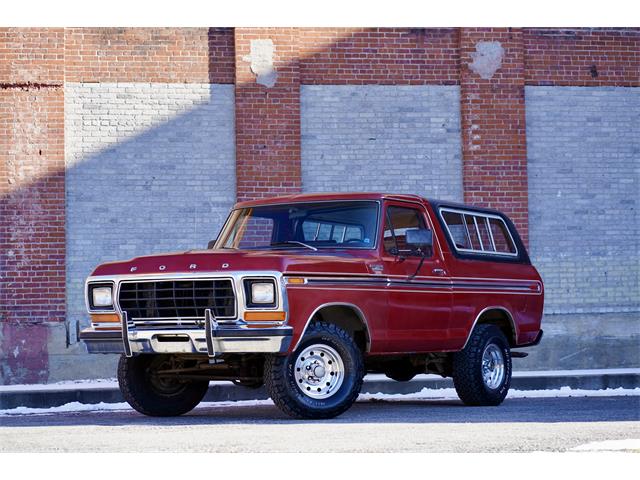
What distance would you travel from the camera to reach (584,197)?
18062mm

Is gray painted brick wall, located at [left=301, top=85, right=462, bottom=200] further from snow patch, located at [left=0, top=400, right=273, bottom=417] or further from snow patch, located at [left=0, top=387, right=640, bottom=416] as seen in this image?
snow patch, located at [left=0, top=400, right=273, bottom=417]

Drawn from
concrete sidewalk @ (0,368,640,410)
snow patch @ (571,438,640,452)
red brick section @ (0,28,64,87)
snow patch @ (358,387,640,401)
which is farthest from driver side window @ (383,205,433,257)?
red brick section @ (0,28,64,87)

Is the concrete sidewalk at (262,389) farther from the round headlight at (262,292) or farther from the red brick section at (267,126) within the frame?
the round headlight at (262,292)

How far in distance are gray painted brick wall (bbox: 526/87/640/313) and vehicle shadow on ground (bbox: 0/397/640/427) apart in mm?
5602

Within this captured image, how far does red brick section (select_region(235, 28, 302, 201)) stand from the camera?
1731 centimetres

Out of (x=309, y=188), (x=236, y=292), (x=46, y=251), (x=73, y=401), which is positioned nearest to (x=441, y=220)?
(x=236, y=292)

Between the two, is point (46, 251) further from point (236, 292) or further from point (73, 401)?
point (236, 292)

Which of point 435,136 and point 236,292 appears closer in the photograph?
point 236,292

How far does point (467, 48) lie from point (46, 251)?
6854 millimetres

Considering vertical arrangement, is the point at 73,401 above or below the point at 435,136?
below

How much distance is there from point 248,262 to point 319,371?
1.10 meters

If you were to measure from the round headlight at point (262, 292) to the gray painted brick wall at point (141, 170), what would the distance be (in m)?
7.88

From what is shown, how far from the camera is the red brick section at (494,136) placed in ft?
58.3

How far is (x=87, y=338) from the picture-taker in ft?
33.6
